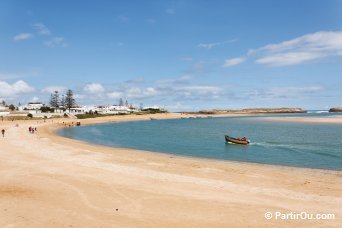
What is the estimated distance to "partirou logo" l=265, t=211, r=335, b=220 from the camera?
13.5 metres

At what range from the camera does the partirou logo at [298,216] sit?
44.2 ft

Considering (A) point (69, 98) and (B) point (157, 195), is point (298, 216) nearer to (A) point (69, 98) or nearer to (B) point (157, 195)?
(B) point (157, 195)

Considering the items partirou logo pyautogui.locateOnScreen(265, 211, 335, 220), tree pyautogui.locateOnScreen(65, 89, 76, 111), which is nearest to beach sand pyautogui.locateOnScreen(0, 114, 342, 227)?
partirou logo pyautogui.locateOnScreen(265, 211, 335, 220)

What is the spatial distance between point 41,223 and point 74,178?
8195mm

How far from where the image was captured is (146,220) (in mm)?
13016

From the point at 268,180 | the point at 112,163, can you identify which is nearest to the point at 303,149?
the point at 268,180

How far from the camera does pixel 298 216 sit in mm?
13703

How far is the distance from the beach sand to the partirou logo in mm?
231

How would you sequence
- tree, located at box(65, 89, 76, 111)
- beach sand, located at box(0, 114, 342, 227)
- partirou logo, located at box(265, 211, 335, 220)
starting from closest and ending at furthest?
beach sand, located at box(0, 114, 342, 227) → partirou logo, located at box(265, 211, 335, 220) → tree, located at box(65, 89, 76, 111)

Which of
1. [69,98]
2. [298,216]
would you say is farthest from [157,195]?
[69,98]

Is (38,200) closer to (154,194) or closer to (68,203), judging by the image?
(68,203)

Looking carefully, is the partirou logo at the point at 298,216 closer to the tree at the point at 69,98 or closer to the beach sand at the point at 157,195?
the beach sand at the point at 157,195

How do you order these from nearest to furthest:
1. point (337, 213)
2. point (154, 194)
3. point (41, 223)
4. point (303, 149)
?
point (41, 223)
point (337, 213)
point (154, 194)
point (303, 149)

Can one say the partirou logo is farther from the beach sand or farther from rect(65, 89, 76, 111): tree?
rect(65, 89, 76, 111): tree
